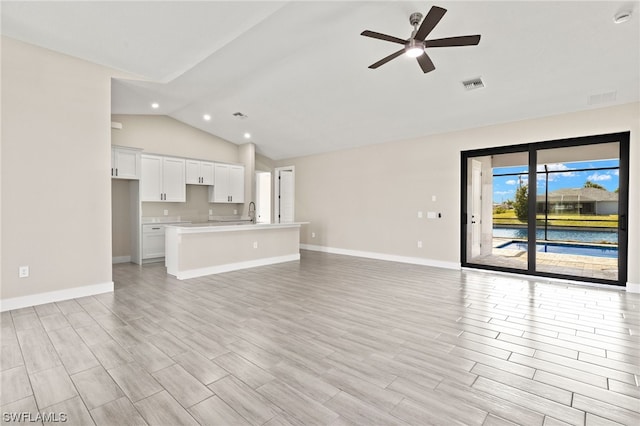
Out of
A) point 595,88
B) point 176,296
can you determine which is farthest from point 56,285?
point 595,88

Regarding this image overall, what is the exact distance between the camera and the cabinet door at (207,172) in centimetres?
726

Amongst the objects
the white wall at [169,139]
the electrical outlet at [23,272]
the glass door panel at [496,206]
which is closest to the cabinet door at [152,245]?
the white wall at [169,139]

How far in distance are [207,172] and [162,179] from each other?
1.08 m

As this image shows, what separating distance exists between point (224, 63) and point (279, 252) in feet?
12.1

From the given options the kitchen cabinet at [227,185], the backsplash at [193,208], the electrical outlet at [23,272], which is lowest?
the electrical outlet at [23,272]

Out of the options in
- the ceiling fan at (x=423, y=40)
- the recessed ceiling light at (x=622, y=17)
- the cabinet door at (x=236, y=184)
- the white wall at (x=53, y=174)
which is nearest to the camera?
the ceiling fan at (x=423, y=40)

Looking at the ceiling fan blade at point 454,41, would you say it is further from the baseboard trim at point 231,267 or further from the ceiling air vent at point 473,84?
the baseboard trim at point 231,267

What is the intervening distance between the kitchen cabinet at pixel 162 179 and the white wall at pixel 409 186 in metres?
3.10

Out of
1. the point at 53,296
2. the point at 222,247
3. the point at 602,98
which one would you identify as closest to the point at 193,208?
the point at 222,247

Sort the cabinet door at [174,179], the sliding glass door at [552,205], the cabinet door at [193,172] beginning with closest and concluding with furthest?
the sliding glass door at [552,205] < the cabinet door at [174,179] < the cabinet door at [193,172]

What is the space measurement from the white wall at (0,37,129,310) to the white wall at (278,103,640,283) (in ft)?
16.0

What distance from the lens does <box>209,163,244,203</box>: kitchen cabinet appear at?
298 inches

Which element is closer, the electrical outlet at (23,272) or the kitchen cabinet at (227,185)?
the electrical outlet at (23,272)

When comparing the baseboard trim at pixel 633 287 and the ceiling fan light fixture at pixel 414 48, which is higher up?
the ceiling fan light fixture at pixel 414 48
